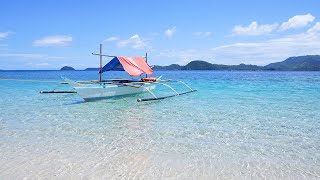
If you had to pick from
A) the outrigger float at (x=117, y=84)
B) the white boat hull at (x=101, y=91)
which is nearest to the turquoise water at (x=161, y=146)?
A: the white boat hull at (x=101, y=91)

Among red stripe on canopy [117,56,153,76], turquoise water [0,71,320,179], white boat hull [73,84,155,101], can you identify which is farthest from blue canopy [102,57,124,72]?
turquoise water [0,71,320,179]

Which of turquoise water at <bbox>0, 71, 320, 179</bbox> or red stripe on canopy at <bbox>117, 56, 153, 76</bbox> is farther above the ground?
red stripe on canopy at <bbox>117, 56, 153, 76</bbox>

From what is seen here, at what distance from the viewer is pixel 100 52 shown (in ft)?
56.7

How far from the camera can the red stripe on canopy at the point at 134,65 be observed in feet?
58.7

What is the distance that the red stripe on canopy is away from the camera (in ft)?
58.7

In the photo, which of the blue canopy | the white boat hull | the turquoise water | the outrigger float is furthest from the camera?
the blue canopy

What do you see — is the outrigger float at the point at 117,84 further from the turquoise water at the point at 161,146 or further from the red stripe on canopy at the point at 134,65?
the turquoise water at the point at 161,146

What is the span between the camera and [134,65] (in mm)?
18859

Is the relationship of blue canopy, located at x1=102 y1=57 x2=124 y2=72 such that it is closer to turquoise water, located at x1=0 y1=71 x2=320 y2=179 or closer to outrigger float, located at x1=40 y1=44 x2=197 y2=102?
outrigger float, located at x1=40 y1=44 x2=197 y2=102

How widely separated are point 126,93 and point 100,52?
2.64 meters

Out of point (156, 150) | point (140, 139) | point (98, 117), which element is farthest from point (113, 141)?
point (98, 117)

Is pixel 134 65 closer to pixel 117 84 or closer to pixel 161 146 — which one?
pixel 117 84

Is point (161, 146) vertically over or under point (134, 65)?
under

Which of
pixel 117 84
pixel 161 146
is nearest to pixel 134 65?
pixel 117 84
